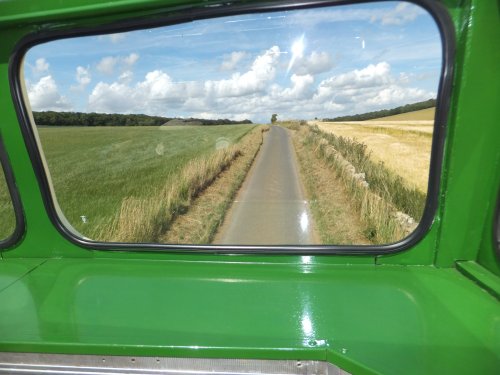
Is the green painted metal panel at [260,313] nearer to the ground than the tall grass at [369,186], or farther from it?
nearer to the ground

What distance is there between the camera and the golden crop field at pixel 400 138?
1512 millimetres

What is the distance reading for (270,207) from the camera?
1.80 metres

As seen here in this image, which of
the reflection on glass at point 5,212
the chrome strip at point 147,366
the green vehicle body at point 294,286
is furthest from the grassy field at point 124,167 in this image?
the chrome strip at point 147,366

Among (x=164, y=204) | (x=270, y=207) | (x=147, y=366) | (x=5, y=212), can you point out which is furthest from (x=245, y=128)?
(x=5, y=212)

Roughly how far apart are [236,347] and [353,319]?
440 millimetres

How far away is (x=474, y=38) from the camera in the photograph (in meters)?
1.34

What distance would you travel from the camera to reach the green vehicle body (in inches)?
50.3

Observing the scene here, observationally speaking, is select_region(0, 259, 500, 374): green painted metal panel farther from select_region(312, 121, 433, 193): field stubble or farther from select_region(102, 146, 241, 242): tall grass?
select_region(312, 121, 433, 193): field stubble

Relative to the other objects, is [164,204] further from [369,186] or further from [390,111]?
[390,111]

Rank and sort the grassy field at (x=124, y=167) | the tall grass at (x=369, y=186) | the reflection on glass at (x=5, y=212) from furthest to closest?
the reflection on glass at (x=5, y=212)
the grassy field at (x=124, y=167)
the tall grass at (x=369, y=186)

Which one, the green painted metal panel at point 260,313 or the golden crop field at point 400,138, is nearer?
the green painted metal panel at point 260,313

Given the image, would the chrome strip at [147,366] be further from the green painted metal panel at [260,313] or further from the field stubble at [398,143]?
the field stubble at [398,143]

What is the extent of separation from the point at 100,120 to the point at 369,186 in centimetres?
117

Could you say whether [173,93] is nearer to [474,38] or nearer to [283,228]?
[283,228]
